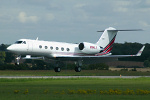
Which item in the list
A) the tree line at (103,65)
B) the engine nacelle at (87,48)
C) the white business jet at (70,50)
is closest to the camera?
the white business jet at (70,50)

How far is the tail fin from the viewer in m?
54.7

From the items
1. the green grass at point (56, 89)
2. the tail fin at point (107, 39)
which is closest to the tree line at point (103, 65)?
the tail fin at point (107, 39)

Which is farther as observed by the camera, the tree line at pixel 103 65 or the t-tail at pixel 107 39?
the tree line at pixel 103 65

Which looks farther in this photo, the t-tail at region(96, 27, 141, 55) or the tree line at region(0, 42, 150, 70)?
the tree line at region(0, 42, 150, 70)

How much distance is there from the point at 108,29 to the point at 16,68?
1513 cm

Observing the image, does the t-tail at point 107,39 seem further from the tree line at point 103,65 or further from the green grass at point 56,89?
the green grass at point 56,89

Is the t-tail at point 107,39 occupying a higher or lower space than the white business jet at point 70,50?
higher

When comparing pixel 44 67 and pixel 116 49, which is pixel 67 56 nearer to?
pixel 44 67

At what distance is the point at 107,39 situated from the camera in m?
55.0

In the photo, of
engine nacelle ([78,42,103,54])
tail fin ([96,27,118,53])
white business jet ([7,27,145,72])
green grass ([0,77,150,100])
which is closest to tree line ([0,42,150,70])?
tail fin ([96,27,118,53])

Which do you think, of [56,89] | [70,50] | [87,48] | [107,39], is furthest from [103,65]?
[56,89]

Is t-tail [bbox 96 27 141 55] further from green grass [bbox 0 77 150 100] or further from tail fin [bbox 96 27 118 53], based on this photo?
green grass [bbox 0 77 150 100]

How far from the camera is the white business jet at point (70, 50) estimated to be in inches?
1817

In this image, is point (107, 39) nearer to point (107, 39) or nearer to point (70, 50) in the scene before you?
point (107, 39)
